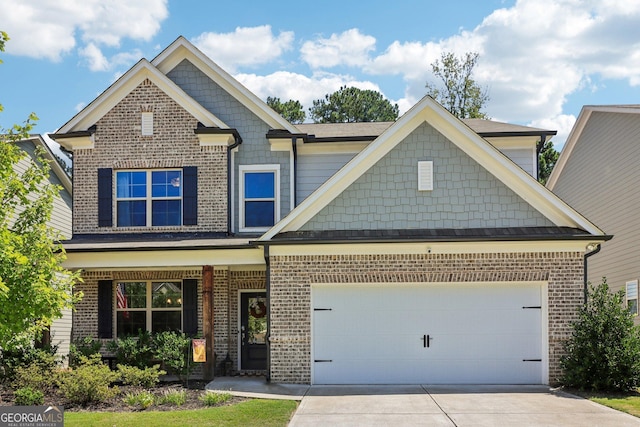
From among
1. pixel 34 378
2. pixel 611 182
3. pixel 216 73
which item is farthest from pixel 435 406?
pixel 611 182

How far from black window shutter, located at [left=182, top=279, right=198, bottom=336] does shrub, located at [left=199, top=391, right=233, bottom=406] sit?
4249 millimetres

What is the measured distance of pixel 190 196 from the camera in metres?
16.8

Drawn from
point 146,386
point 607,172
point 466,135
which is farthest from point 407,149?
point 607,172

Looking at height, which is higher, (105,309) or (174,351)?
(105,309)

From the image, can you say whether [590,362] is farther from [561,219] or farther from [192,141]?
[192,141]

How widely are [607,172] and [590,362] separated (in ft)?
30.9

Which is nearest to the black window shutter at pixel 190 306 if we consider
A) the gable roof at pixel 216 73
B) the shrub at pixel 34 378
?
the shrub at pixel 34 378

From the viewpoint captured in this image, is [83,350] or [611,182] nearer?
[83,350]

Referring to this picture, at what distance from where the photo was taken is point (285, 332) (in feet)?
46.4

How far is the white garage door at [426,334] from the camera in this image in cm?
1405

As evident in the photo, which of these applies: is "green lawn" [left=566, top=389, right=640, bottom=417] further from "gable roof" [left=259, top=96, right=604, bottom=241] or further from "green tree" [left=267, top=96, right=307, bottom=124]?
"green tree" [left=267, top=96, right=307, bottom=124]

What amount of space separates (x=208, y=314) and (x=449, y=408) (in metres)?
6.08

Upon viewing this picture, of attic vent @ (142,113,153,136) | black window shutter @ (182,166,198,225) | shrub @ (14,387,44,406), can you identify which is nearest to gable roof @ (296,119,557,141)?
black window shutter @ (182,166,198,225)

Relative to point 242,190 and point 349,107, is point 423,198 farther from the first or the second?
point 349,107
